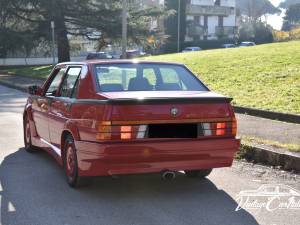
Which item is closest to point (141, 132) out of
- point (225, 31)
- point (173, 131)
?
point (173, 131)

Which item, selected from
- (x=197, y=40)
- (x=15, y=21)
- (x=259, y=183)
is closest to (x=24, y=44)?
(x=15, y=21)

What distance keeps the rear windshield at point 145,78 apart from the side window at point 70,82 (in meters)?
0.37

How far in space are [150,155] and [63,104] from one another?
1552mm

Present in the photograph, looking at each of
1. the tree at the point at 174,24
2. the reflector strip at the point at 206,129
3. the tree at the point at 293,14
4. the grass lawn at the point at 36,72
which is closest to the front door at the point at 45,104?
the reflector strip at the point at 206,129

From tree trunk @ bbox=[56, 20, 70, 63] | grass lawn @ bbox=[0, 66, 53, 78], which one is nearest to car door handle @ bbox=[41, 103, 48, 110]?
grass lawn @ bbox=[0, 66, 53, 78]

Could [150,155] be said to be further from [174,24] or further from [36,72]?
[174,24]

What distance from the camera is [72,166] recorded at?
622cm

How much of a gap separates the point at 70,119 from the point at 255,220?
239cm

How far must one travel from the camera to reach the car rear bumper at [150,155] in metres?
5.48

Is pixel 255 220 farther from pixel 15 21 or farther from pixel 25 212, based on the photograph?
pixel 15 21

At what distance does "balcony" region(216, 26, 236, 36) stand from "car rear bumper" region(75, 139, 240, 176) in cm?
7782

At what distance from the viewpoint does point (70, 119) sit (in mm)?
6184

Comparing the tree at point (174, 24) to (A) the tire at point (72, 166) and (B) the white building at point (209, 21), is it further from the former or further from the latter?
(A) the tire at point (72, 166)

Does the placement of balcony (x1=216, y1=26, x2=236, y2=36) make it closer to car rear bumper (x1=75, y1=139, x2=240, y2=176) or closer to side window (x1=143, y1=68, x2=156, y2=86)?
side window (x1=143, y1=68, x2=156, y2=86)
